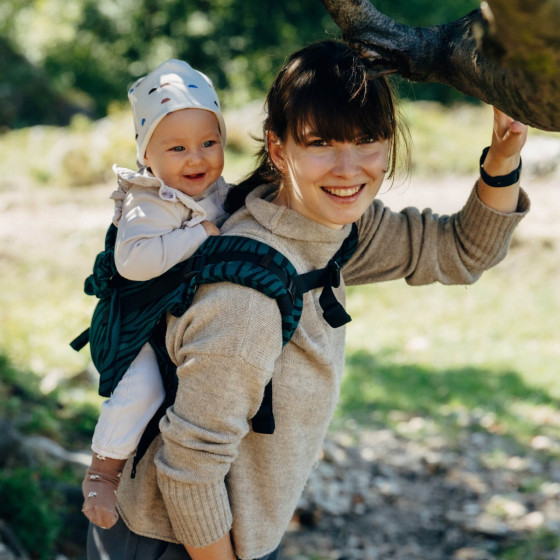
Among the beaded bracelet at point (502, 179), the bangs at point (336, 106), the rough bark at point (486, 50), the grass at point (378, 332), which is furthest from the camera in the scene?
the grass at point (378, 332)

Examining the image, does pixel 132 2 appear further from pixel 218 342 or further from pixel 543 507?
pixel 218 342

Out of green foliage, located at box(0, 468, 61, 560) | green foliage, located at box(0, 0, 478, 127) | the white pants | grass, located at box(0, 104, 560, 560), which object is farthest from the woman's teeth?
green foliage, located at box(0, 0, 478, 127)

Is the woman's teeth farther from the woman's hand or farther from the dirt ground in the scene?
the dirt ground

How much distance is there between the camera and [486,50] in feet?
3.83

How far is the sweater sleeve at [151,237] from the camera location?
5.97 feet

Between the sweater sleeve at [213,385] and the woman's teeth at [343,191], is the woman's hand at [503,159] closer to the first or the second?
the woman's teeth at [343,191]

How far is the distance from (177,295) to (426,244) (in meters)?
0.77

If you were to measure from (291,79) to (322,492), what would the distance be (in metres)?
3.13

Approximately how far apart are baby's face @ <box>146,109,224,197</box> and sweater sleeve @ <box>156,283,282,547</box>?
0.35m

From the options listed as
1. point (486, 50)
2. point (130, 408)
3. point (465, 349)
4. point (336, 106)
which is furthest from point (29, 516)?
point (465, 349)

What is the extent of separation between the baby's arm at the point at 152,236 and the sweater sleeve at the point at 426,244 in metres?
0.50

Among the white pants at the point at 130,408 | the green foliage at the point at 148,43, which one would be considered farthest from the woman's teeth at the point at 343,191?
the green foliage at the point at 148,43

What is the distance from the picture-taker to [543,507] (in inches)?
171

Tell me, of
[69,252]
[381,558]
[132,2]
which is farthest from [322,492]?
[132,2]
